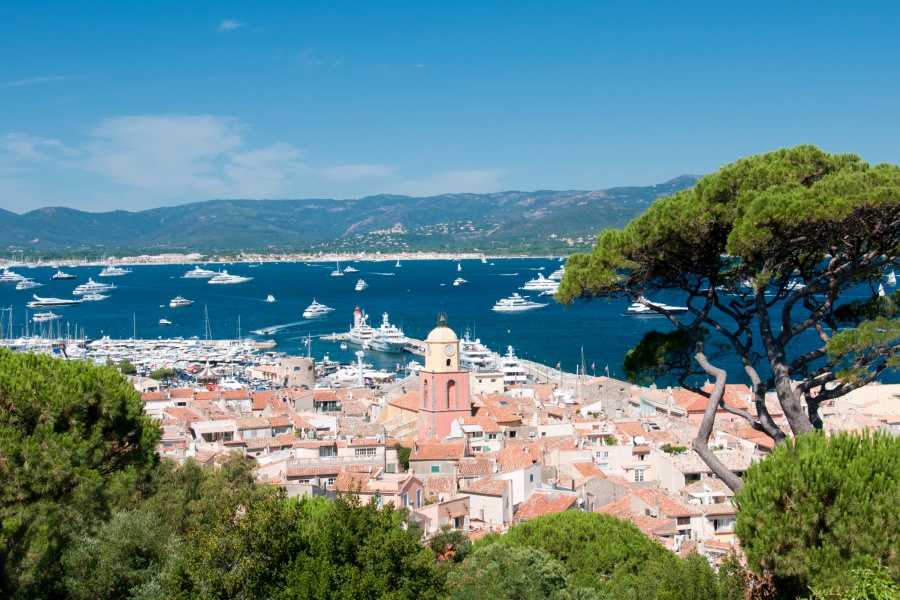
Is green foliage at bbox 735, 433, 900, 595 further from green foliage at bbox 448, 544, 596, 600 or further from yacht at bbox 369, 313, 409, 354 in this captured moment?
yacht at bbox 369, 313, 409, 354

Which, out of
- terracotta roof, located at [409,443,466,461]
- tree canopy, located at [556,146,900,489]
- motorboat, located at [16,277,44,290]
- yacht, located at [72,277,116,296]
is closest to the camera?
tree canopy, located at [556,146,900,489]

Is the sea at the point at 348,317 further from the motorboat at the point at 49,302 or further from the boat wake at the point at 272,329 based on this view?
the motorboat at the point at 49,302

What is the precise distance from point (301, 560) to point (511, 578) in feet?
12.1

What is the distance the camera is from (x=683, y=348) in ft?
35.4

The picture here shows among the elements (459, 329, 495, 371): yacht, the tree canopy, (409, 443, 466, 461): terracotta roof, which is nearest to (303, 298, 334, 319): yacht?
(459, 329, 495, 371): yacht

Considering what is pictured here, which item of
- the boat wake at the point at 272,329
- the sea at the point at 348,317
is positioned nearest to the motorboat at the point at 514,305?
the sea at the point at 348,317

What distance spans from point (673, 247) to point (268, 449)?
18.3 meters

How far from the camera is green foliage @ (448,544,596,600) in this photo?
471 inches

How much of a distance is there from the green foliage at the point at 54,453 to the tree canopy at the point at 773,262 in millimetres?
5363

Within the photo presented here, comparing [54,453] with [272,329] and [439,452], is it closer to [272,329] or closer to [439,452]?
[439,452]

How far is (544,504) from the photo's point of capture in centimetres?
1978

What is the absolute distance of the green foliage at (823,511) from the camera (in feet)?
25.3

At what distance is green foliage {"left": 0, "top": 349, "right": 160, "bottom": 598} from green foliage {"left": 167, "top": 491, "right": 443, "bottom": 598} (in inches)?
58.9

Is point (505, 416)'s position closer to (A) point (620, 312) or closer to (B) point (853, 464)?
(B) point (853, 464)
